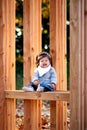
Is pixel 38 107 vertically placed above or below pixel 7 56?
below

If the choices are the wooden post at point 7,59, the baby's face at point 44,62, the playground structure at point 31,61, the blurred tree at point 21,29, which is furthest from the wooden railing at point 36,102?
the blurred tree at point 21,29

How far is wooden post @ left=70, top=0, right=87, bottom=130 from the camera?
11.1ft

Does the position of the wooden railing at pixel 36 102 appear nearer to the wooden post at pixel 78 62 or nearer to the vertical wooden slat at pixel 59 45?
the vertical wooden slat at pixel 59 45

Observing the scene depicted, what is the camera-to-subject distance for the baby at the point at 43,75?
3717 mm

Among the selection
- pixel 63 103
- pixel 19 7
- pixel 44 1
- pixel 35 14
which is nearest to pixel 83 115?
pixel 63 103

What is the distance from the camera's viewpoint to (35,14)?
391 cm

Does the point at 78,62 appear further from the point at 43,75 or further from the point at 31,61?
the point at 31,61

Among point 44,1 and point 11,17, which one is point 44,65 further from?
point 44,1

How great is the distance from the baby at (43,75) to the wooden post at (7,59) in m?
0.32

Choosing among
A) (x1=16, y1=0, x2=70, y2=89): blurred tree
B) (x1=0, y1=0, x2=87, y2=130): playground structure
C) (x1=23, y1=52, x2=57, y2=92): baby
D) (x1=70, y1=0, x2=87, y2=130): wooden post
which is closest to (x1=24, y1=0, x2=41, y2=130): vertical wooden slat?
(x1=0, y1=0, x2=87, y2=130): playground structure

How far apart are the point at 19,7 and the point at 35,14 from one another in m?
4.11

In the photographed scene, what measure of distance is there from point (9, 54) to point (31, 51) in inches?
10.9

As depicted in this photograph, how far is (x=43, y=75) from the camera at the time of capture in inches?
149

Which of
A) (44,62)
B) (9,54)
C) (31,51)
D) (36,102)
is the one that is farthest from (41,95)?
(9,54)
